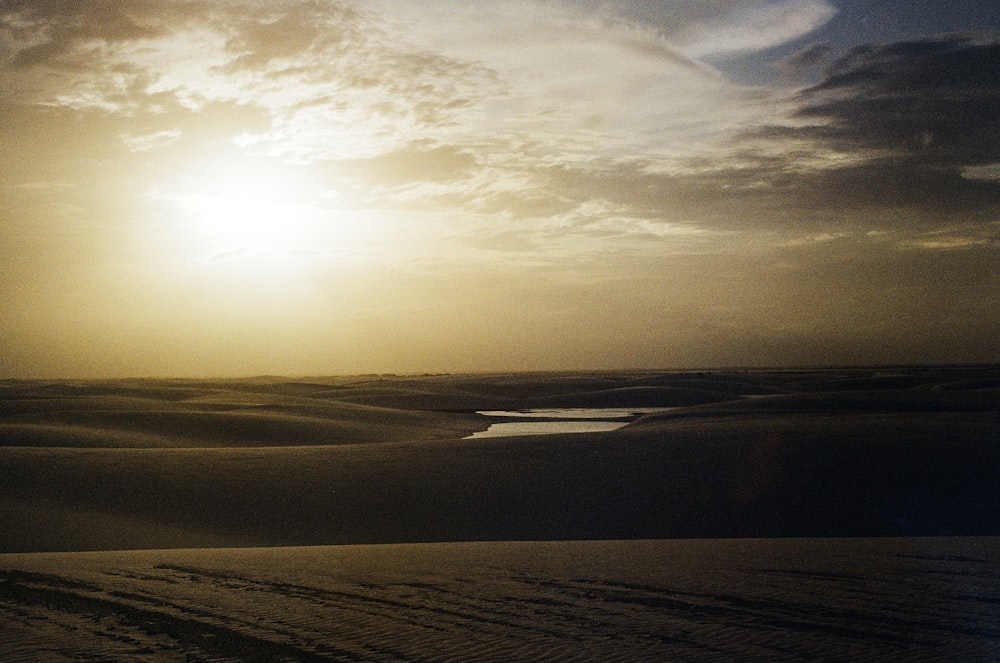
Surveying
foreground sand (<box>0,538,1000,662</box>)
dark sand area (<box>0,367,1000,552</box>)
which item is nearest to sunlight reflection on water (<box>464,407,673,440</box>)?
dark sand area (<box>0,367,1000,552</box>)

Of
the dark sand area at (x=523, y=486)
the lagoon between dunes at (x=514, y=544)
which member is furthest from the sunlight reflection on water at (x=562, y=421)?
the dark sand area at (x=523, y=486)

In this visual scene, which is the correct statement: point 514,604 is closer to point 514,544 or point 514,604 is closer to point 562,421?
point 514,544

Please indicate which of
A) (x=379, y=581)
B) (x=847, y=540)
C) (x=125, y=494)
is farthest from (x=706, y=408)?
(x=379, y=581)

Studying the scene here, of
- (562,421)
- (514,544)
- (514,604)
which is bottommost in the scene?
(562,421)

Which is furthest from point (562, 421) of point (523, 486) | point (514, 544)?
point (514, 544)

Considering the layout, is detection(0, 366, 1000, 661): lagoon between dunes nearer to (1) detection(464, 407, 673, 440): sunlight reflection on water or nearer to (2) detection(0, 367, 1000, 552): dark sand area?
(2) detection(0, 367, 1000, 552): dark sand area

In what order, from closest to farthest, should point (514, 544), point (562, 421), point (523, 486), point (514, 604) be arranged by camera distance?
point (514, 604) < point (514, 544) < point (523, 486) < point (562, 421)
